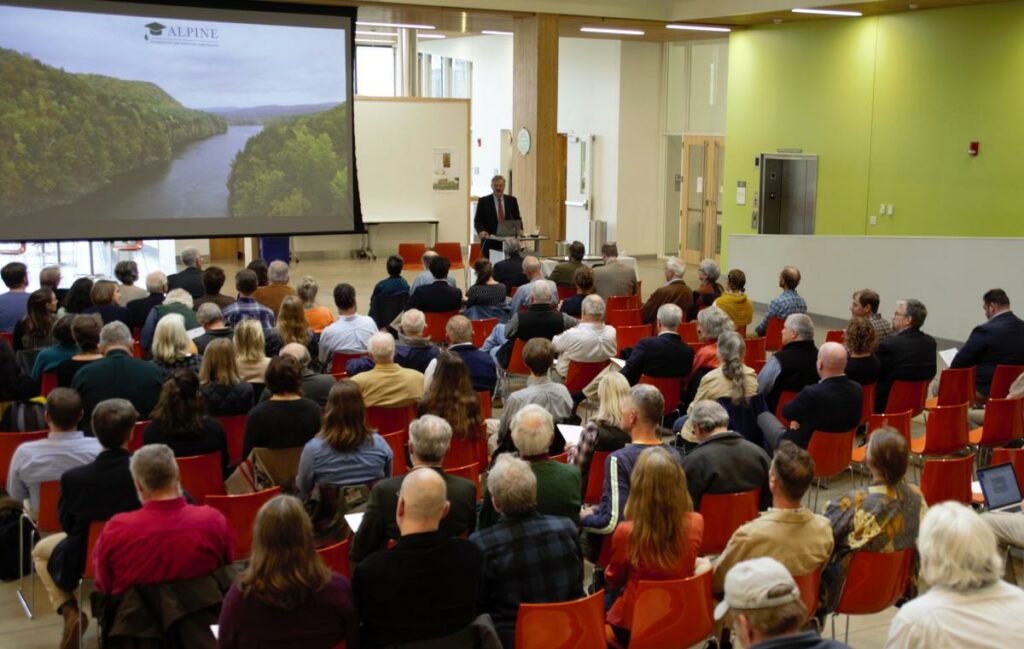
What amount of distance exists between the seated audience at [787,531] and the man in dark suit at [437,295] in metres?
5.79

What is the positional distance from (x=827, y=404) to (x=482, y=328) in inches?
146

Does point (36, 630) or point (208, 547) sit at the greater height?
point (208, 547)

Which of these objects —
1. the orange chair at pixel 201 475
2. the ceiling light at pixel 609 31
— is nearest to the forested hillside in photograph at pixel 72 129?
the ceiling light at pixel 609 31

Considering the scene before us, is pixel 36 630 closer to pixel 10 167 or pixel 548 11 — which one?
pixel 10 167

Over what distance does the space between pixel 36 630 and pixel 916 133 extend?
12.6 m

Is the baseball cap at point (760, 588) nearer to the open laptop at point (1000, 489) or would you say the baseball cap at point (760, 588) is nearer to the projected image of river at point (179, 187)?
the open laptop at point (1000, 489)

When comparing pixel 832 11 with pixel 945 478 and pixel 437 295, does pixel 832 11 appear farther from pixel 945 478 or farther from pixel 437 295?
pixel 945 478

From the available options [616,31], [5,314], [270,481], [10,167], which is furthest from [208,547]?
[616,31]

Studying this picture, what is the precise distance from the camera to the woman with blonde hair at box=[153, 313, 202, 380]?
6.63 m

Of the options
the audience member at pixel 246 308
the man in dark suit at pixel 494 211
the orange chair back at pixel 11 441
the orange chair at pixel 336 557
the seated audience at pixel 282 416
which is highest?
the man in dark suit at pixel 494 211

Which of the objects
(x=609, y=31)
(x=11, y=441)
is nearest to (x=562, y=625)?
(x=11, y=441)

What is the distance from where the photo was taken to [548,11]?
14930 millimetres

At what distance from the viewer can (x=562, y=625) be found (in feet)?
12.1

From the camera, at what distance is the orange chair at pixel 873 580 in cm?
429
